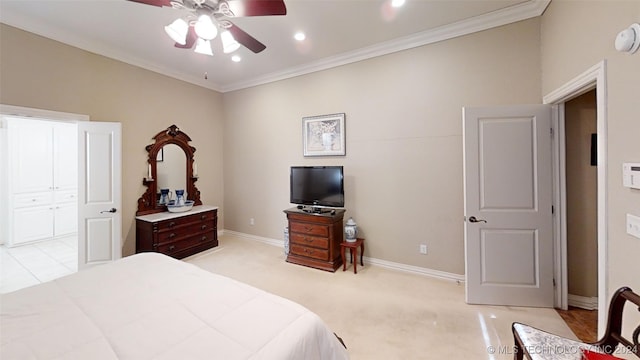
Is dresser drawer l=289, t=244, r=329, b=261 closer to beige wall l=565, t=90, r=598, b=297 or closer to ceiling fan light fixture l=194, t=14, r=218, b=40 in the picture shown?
beige wall l=565, t=90, r=598, b=297

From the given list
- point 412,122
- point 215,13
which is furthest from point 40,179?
point 412,122

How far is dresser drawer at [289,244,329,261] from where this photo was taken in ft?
11.3

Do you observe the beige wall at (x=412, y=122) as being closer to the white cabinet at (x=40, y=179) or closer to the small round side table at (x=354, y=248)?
the small round side table at (x=354, y=248)

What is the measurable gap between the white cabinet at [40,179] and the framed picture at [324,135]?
178 inches

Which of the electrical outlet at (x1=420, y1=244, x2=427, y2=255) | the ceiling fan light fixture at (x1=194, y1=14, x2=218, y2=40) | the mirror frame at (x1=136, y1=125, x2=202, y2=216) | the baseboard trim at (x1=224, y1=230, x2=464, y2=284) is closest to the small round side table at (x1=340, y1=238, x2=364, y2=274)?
the baseboard trim at (x1=224, y1=230, x2=464, y2=284)

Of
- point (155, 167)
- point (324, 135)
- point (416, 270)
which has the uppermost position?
point (324, 135)

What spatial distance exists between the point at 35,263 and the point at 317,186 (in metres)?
4.51

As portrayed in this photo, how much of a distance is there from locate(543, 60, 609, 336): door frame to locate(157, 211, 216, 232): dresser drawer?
465 cm

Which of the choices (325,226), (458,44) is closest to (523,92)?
(458,44)

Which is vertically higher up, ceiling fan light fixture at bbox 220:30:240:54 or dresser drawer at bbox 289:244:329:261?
ceiling fan light fixture at bbox 220:30:240:54

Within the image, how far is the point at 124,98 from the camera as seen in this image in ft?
12.1

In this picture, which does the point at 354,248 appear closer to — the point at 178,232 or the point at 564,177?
the point at 564,177

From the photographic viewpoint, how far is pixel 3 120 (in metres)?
4.53

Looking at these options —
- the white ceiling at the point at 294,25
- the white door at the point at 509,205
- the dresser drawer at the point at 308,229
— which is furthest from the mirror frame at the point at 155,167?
the white door at the point at 509,205
